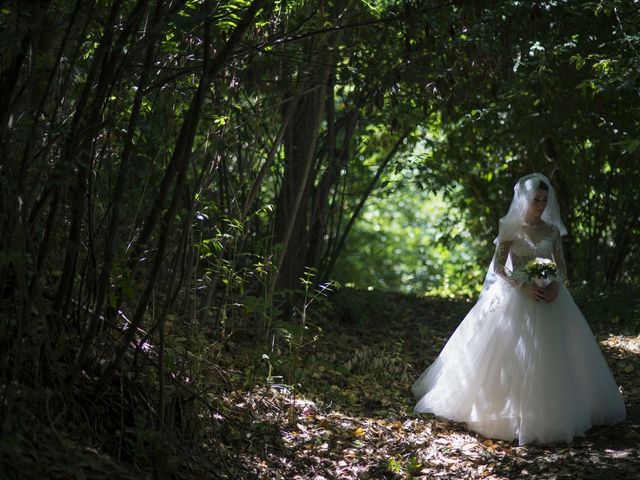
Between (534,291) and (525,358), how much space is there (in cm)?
51

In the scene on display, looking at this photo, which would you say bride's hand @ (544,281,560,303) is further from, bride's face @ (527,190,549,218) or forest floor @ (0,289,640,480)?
forest floor @ (0,289,640,480)

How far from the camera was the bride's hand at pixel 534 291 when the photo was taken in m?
5.76

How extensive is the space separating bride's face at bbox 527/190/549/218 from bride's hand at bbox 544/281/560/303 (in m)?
0.54

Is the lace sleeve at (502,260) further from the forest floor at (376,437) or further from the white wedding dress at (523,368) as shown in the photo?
the forest floor at (376,437)

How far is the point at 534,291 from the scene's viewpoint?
19.0ft

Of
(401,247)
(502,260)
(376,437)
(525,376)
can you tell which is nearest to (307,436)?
(376,437)

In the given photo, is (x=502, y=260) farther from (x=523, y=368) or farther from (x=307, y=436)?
(x=307, y=436)

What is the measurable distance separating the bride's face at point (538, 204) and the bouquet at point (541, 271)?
0.37 metres

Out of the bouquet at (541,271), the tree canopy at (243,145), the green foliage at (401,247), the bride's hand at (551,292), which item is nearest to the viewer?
the tree canopy at (243,145)

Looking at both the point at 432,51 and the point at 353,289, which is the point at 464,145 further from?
the point at 432,51

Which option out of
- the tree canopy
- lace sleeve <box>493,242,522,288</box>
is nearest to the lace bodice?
lace sleeve <box>493,242,522,288</box>

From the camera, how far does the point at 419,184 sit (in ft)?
30.7

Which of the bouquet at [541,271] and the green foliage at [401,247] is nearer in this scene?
the bouquet at [541,271]

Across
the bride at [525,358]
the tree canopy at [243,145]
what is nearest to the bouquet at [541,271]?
the bride at [525,358]
